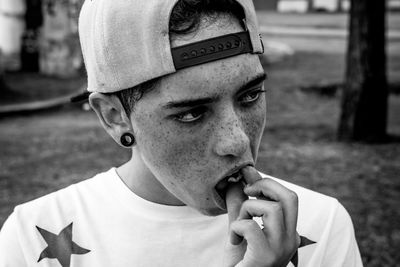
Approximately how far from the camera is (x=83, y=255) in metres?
2.48

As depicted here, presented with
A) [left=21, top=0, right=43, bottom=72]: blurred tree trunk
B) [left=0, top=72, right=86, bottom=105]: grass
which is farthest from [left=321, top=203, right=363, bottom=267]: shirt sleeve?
[left=21, top=0, right=43, bottom=72]: blurred tree trunk

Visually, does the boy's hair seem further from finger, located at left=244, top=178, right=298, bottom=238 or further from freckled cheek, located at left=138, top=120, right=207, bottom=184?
finger, located at left=244, top=178, right=298, bottom=238

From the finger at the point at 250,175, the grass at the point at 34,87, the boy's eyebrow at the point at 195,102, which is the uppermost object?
the boy's eyebrow at the point at 195,102

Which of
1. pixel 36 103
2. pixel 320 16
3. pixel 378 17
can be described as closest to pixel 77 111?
pixel 36 103

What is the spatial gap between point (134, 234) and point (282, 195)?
0.75 metres

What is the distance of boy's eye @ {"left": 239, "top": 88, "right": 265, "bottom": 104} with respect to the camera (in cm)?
219

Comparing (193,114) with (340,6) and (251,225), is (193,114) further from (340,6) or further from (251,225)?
(340,6)

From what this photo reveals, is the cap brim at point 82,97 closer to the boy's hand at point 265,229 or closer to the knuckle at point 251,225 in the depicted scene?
the boy's hand at point 265,229

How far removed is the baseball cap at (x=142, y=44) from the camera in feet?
6.91

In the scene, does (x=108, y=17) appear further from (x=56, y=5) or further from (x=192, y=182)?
(x=56, y=5)

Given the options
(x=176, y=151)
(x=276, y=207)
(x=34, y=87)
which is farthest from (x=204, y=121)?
(x=34, y=87)

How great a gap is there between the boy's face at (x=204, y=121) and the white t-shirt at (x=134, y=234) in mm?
274

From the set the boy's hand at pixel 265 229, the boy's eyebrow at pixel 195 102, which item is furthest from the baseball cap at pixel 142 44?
the boy's hand at pixel 265 229

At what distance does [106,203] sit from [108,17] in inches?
31.8
